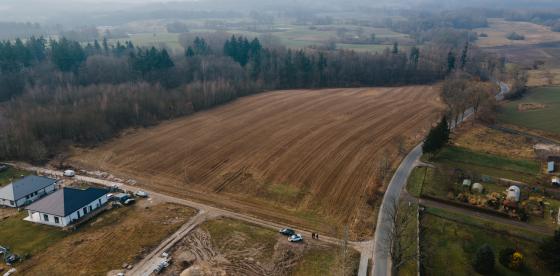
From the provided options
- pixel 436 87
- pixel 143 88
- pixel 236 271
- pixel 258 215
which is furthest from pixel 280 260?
pixel 436 87

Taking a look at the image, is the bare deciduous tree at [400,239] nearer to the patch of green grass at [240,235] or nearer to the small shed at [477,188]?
the small shed at [477,188]

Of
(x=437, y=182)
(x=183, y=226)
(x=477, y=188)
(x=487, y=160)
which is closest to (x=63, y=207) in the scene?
(x=183, y=226)

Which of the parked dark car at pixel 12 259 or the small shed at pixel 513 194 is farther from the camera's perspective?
the small shed at pixel 513 194

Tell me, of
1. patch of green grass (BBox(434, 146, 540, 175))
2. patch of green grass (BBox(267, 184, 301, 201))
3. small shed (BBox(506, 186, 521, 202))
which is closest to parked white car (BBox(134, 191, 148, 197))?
patch of green grass (BBox(267, 184, 301, 201))

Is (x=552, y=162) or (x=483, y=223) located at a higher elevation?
(x=552, y=162)

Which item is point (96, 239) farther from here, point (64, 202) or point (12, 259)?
point (12, 259)

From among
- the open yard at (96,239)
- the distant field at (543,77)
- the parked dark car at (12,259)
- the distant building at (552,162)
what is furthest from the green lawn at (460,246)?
the distant field at (543,77)
